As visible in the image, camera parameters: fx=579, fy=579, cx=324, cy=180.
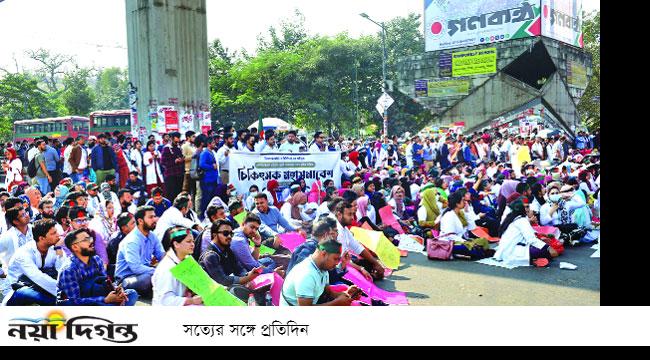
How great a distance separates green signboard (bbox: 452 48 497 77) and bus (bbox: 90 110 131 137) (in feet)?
57.7

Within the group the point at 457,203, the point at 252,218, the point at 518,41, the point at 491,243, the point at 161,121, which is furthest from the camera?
the point at 518,41

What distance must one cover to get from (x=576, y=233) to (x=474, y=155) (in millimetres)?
8212

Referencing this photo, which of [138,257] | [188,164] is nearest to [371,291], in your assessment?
[138,257]

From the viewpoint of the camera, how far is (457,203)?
24.2ft

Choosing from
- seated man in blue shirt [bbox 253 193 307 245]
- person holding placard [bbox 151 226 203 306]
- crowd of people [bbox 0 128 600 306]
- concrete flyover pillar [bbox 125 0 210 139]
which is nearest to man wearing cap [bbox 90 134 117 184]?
crowd of people [bbox 0 128 600 306]

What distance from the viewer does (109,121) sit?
31.8m

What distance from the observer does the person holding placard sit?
391cm

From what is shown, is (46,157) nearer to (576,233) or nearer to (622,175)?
(576,233)

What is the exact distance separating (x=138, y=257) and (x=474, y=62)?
24.5 metres

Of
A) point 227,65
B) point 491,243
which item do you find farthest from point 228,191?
point 227,65

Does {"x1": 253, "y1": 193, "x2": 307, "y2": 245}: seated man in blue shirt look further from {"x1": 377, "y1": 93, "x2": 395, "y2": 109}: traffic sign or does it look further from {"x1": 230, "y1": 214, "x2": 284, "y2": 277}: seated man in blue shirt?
{"x1": 377, "y1": 93, "x2": 395, "y2": 109}: traffic sign

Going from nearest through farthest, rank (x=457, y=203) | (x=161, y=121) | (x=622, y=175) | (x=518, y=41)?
(x=622, y=175) → (x=457, y=203) → (x=161, y=121) → (x=518, y=41)

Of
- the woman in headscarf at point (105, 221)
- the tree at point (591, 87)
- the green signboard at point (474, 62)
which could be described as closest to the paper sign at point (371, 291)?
the woman in headscarf at point (105, 221)

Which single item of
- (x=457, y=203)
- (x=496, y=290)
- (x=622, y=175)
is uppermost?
(x=622, y=175)
